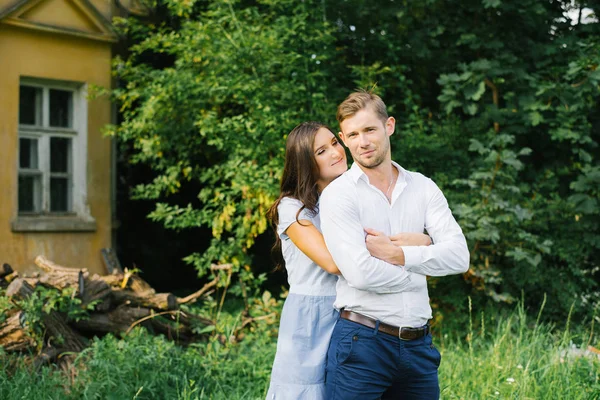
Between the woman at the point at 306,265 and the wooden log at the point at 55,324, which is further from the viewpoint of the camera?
the wooden log at the point at 55,324

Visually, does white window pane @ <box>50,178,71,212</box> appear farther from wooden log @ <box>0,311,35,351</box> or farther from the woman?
the woman

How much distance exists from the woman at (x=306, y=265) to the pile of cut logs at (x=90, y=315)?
2.98 metres

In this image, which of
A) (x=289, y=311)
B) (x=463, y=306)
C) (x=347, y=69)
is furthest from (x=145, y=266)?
(x=289, y=311)

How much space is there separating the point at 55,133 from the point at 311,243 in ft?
24.8

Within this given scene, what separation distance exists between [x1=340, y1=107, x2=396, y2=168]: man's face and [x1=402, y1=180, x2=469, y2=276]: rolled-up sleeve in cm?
31

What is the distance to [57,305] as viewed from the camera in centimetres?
593

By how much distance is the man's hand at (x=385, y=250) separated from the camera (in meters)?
2.91

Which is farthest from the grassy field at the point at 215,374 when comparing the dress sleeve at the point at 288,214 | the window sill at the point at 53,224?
the window sill at the point at 53,224

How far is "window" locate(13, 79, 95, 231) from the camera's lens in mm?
9719

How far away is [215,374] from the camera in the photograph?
230 inches

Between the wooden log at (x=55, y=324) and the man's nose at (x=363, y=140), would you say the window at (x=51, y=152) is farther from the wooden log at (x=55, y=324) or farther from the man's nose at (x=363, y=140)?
the man's nose at (x=363, y=140)

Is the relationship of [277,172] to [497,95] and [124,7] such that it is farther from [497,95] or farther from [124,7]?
[124,7]

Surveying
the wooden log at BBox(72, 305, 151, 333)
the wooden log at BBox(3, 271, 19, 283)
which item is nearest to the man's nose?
the wooden log at BBox(72, 305, 151, 333)

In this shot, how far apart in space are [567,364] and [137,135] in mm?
5725
